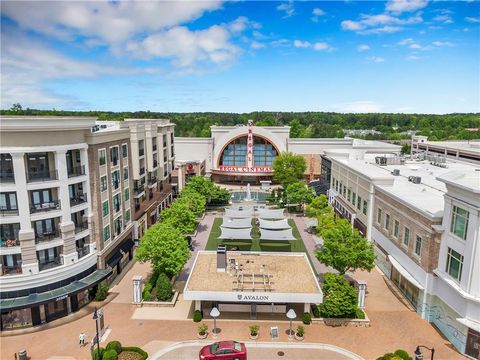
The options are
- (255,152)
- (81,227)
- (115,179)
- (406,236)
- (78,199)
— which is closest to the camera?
(78,199)

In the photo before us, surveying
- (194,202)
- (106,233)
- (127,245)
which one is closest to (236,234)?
(194,202)

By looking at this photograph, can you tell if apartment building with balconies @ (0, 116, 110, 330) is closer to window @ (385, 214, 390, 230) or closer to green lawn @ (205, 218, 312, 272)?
green lawn @ (205, 218, 312, 272)

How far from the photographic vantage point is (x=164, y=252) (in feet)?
111

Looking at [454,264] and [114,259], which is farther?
[114,259]

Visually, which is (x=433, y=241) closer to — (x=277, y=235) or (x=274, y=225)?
(x=277, y=235)

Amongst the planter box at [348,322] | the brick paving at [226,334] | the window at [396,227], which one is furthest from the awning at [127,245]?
the window at [396,227]

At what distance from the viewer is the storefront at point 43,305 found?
1103 inches

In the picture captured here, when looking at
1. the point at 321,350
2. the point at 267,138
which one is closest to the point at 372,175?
the point at 321,350

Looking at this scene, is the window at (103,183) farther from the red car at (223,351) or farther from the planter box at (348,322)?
the planter box at (348,322)

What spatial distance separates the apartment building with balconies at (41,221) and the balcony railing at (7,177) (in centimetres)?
7

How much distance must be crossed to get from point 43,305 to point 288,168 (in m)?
55.9

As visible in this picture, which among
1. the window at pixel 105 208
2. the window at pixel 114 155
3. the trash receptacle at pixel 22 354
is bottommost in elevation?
the trash receptacle at pixel 22 354

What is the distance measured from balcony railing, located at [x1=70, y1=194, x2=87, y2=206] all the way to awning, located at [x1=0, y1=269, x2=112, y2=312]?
6865mm

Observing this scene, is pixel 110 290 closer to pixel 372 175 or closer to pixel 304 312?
pixel 304 312
